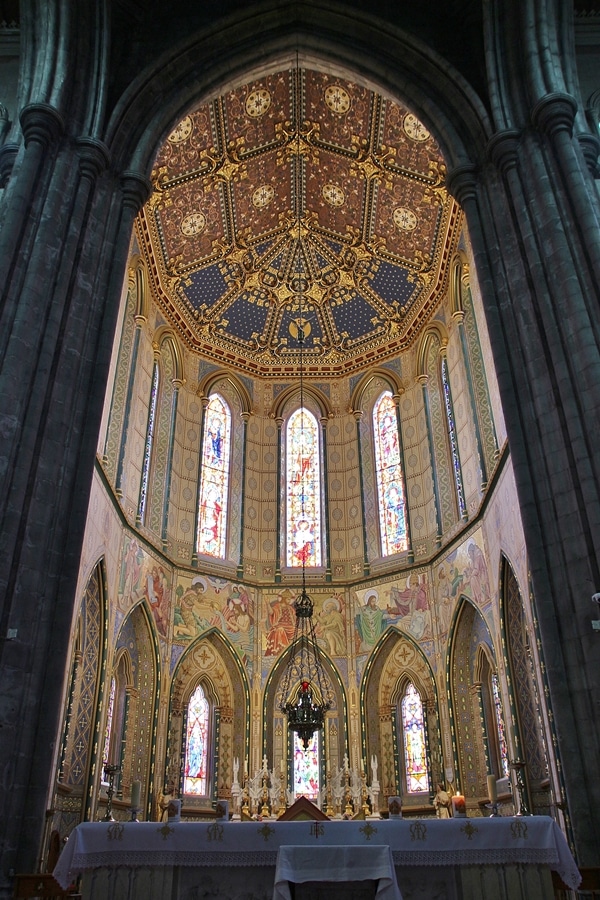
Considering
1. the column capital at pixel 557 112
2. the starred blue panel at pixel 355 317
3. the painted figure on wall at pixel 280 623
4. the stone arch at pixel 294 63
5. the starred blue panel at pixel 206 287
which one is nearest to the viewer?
the column capital at pixel 557 112

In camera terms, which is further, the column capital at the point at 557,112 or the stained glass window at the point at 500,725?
the stained glass window at the point at 500,725

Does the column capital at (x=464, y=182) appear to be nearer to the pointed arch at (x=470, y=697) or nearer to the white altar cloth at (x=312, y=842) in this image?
the pointed arch at (x=470, y=697)

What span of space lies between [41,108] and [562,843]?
11312 mm

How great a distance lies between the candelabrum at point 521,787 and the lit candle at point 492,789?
175 cm

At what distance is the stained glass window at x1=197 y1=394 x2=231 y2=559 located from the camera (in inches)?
728

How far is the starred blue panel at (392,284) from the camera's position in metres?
19.1

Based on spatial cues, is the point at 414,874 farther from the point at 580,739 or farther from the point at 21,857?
the point at 21,857

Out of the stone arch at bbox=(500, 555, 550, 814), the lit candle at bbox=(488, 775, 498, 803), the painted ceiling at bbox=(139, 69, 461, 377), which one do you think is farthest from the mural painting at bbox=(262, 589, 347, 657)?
the painted ceiling at bbox=(139, 69, 461, 377)

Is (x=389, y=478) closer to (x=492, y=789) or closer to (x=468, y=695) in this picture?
(x=468, y=695)

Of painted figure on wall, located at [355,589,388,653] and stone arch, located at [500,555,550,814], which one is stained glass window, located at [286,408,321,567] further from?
stone arch, located at [500,555,550,814]

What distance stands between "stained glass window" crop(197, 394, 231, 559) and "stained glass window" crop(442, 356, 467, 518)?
234 inches

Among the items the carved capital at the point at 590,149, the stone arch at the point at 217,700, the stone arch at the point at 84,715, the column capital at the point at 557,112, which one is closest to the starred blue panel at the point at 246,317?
the stone arch at the point at 217,700

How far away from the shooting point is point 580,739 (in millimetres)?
7988

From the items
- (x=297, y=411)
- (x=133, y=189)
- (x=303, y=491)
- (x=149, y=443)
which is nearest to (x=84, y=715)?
(x=149, y=443)
